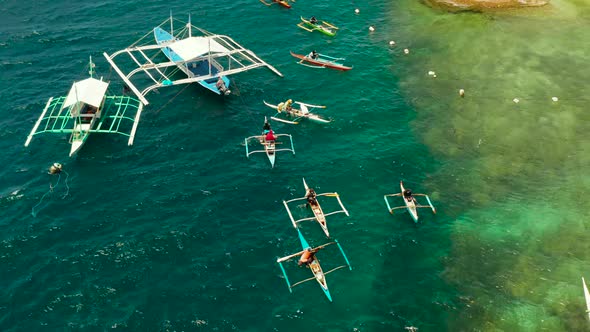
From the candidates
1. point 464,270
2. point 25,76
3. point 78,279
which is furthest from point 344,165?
point 25,76

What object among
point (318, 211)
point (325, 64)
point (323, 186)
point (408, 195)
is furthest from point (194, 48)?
point (408, 195)

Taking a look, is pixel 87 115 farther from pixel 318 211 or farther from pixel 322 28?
pixel 322 28

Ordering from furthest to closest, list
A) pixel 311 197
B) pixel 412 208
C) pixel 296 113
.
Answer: pixel 296 113, pixel 311 197, pixel 412 208

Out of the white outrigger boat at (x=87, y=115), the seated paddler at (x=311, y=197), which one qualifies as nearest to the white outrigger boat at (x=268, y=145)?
the seated paddler at (x=311, y=197)

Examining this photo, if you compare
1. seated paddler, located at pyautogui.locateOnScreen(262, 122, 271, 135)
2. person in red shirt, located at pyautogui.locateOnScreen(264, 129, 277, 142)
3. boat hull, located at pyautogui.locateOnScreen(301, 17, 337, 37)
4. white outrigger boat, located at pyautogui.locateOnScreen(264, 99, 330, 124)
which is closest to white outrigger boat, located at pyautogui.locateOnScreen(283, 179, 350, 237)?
person in red shirt, located at pyautogui.locateOnScreen(264, 129, 277, 142)

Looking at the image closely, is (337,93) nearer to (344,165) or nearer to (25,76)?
(344,165)

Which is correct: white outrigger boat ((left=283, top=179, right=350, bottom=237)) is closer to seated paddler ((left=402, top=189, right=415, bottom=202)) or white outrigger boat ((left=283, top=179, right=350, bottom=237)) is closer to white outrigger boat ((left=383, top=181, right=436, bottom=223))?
white outrigger boat ((left=383, top=181, right=436, bottom=223))

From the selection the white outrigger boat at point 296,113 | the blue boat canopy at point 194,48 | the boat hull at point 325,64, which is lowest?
the white outrigger boat at point 296,113

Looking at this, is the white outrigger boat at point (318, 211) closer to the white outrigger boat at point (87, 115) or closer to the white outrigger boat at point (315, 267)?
the white outrigger boat at point (315, 267)
